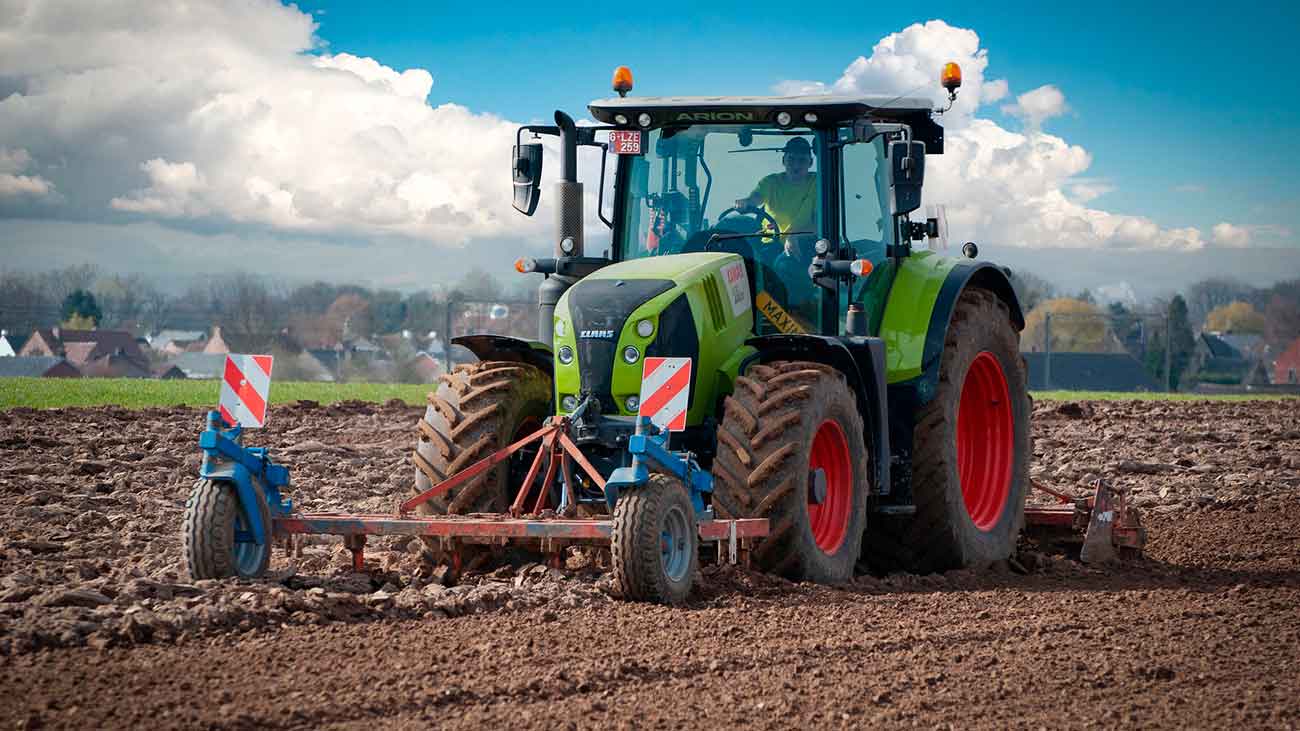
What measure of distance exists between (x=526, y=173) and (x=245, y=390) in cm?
206

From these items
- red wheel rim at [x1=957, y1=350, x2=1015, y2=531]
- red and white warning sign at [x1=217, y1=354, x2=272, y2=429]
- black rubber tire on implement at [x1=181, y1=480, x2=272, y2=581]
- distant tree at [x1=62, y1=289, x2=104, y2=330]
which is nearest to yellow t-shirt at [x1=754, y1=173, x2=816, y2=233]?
red wheel rim at [x1=957, y1=350, x2=1015, y2=531]

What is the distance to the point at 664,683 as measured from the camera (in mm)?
5789

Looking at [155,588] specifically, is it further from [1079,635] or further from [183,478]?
[183,478]

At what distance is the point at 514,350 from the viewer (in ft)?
29.3

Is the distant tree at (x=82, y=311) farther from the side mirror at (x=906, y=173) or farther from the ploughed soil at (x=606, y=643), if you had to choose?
the side mirror at (x=906, y=173)

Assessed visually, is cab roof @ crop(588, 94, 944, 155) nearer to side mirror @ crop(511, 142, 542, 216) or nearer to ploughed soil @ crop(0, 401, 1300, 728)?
side mirror @ crop(511, 142, 542, 216)

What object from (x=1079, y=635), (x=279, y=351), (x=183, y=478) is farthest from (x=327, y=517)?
(x=279, y=351)

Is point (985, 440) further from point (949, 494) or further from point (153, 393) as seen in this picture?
point (153, 393)

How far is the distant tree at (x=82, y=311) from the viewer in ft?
142

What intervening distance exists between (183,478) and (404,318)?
103 feet

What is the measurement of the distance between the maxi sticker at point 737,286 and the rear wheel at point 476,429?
1.21 metres

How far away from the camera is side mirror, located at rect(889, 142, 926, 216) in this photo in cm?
871

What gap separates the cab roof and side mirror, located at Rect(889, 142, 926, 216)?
1.33 feet

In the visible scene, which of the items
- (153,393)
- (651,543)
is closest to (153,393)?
(153,393)
